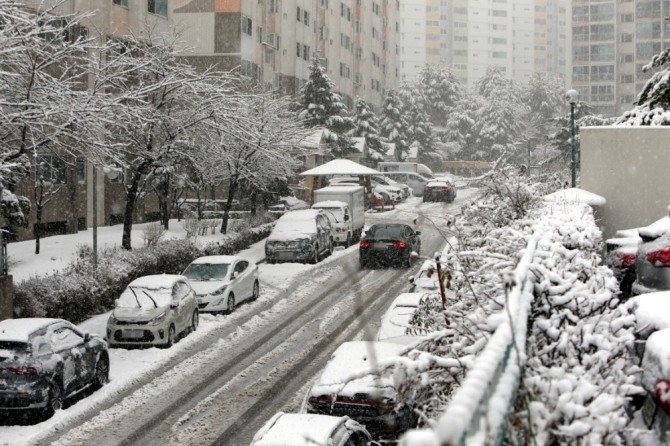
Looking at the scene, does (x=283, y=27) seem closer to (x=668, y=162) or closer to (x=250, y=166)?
(x=250, y=166)

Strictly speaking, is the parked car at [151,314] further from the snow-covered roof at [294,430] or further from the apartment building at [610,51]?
the apartment building at [610,51]

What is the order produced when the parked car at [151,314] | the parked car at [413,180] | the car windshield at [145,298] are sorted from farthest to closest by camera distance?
the parked car at [413,180]
the car windshield at [145,298]
the parked car at [151,314]

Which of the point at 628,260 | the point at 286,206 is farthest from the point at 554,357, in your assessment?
the point at 286,206

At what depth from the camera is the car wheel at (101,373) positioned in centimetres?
1544

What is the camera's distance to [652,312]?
5684 millimetres

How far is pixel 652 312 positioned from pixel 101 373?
40.8 ft

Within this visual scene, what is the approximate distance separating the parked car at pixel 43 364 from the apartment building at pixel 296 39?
22113 millimetres

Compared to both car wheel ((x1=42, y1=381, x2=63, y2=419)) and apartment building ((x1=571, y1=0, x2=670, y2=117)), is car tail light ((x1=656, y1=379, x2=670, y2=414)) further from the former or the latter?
apartment building ((x1=571, y1=0, x2=670, y2=117))

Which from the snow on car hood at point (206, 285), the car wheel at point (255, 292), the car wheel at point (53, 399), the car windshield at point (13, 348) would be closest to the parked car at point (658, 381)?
the car wheel at point (53, 399)

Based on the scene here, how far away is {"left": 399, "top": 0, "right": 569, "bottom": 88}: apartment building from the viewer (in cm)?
16212

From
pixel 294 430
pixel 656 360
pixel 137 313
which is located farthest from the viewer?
pixel 137 313

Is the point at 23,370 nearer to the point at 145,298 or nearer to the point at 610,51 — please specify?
the point at 145,298

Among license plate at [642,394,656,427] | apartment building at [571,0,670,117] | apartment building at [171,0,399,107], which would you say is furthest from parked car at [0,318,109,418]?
apartment building at [571,0,670,117]

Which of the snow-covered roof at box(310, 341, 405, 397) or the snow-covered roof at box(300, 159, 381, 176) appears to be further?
the snow-covered roof at box(300, 159, 381, 176)
